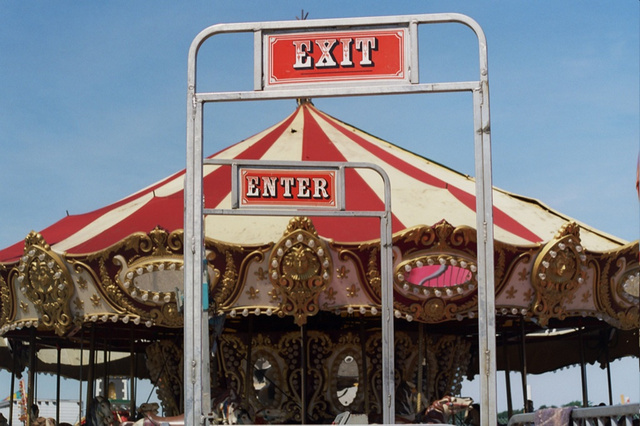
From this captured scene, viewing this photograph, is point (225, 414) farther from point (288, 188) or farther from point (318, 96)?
point (318, 96)

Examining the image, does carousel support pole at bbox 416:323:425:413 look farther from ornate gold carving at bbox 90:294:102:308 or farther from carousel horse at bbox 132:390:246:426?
ornate gold carving at bbox 90:294:102:308

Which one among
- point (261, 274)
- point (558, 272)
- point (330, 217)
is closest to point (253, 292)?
point (261, 274)

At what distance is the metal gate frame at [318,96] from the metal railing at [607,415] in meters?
0.40

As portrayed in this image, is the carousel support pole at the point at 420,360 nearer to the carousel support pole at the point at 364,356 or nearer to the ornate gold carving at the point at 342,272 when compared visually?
the carousel support pole at the point at 364,356

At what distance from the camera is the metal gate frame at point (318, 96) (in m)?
4.62

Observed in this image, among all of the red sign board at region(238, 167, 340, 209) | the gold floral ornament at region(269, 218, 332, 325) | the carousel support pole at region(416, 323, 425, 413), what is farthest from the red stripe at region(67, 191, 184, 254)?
the red sign board at region(238, 167, 340, 209)

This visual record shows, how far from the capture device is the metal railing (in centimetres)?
399

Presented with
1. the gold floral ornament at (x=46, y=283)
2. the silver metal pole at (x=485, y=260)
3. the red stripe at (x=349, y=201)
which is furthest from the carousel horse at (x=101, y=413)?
the silver metal pole at (x=485, y=260)

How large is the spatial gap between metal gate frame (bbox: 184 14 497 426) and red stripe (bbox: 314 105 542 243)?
6511mm

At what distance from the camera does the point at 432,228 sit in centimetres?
1026

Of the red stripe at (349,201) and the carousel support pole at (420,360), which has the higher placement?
the red stripe at (349,201)

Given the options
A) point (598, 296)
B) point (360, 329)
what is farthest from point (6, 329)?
point (598, 296)

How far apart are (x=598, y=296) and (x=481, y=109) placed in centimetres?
685

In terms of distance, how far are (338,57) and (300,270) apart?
531cm
